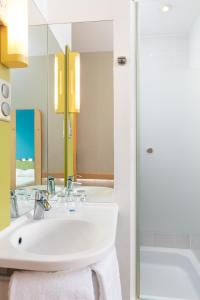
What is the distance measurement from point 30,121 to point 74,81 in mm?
406

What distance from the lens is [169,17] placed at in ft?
7.09

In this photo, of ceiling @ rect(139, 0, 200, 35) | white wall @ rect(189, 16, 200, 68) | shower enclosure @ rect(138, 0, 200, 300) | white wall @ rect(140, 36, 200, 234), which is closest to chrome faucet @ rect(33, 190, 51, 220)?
shower enclosure @ rect(138, 0, 200, 300)

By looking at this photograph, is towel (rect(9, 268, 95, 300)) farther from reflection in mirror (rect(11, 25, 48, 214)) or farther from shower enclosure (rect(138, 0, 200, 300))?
shower enclosure (rect(138, 0, 200, 300))

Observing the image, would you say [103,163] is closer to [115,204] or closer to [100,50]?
[115,204]

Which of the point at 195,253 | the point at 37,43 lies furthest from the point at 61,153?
the point at 195,253

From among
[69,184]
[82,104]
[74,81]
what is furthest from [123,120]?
[69,184]

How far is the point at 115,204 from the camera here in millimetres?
1467

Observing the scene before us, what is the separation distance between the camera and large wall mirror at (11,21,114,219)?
1464 millimetres

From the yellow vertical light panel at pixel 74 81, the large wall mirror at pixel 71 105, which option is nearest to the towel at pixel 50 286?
the large wall mirror at pixel 71 105

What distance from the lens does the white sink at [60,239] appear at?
759 millimetres

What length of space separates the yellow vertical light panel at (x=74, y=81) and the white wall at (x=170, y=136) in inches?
42.5

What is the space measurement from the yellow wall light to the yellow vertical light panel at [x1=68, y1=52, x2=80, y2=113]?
54cm

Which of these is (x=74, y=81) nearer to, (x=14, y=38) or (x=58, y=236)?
(x=14, y=38)

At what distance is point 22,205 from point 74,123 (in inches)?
23.2
